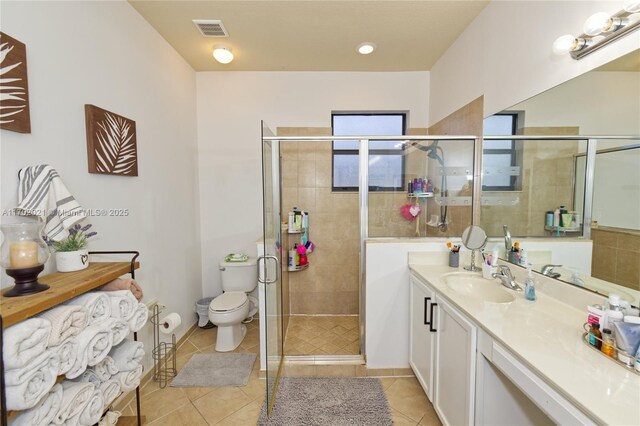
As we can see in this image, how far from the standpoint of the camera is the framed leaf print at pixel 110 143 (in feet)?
5.33

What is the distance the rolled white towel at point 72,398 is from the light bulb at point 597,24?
2.58 m

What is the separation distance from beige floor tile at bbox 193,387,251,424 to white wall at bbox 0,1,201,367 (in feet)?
2.06

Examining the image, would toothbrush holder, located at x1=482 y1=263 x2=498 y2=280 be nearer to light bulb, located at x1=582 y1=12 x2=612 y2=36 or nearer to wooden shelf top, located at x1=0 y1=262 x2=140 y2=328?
light bulb, located at x1=582 y1=12 x2=612 y2=36

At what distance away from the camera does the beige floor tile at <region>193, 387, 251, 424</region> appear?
182 cm

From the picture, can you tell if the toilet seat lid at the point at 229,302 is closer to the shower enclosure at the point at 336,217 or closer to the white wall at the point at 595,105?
the shower enclosure at the point at 336,217

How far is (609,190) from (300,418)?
2.07m

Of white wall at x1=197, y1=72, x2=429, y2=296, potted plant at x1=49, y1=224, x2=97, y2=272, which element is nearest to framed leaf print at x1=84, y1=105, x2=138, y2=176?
potted plant at x1=49, y1=224, x2=97, y2=272

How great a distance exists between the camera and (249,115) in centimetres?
310

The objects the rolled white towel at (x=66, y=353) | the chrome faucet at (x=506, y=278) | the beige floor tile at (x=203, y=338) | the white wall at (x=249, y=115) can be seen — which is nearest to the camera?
the rolled white towel at (x=66, y=353)

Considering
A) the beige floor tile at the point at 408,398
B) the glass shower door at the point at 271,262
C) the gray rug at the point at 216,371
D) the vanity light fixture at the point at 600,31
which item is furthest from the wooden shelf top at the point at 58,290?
→ the vanity light fixture at the point at 600,31

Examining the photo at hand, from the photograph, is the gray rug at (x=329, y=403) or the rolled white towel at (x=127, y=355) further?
the gray rug at (x=329, y=403)

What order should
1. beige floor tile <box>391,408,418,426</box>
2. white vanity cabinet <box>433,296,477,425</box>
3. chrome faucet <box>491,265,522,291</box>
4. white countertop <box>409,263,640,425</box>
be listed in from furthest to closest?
beige floor tile <box>391,408,418,426</box> < chrome faucet <box>491,265,522,291</box> < white vanity cabinet <box>433,296,477,425</box> < white countertop <box>409,263,640,425</box>

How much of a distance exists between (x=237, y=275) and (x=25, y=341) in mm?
1989

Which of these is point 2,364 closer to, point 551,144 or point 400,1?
point 551,144
